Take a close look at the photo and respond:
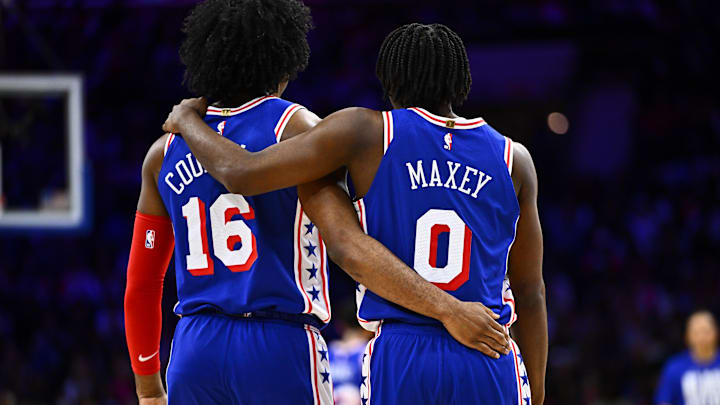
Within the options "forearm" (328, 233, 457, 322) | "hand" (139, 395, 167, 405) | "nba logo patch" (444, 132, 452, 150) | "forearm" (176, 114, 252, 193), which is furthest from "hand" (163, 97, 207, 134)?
"hand" (139, 395, 167, 405)

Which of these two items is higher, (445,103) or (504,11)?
(504,11)

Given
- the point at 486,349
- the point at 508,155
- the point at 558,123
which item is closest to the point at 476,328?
the point at 486,349

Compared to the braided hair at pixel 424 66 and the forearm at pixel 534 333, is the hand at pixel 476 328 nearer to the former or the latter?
the forearm at pixel 534 333

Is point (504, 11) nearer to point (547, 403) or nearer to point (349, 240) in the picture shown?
point (547, 403)

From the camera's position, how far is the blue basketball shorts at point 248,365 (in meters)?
2.82

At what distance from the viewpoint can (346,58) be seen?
12.7 m

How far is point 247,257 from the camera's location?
2893 millimetres

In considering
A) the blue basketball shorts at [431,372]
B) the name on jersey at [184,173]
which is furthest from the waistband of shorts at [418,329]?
the name on jersey at [184,173]

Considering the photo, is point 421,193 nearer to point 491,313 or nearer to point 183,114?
point 491,313

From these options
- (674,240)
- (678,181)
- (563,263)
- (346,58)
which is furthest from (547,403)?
(346,58)

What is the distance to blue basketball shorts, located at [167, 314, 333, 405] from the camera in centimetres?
282

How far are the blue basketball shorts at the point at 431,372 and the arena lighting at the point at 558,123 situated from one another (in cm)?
1246

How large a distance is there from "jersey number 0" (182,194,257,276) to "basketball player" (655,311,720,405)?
5.66 meters

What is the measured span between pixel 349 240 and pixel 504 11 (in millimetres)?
8457
